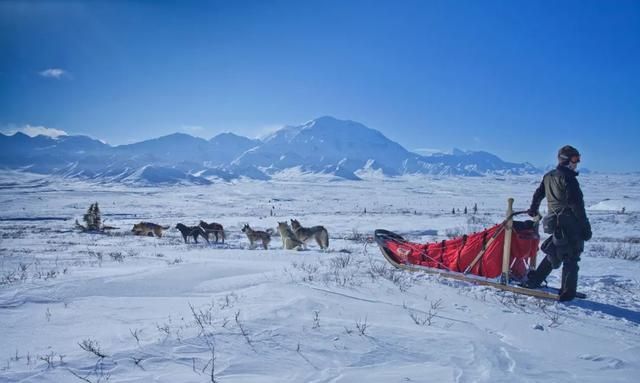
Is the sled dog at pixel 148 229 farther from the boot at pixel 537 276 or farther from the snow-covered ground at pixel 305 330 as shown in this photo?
the boot at pixel 537 276

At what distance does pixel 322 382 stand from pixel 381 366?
1.82 ft

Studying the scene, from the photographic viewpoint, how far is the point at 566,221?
4664mm

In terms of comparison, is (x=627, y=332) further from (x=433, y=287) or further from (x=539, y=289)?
(x=433, y=287)

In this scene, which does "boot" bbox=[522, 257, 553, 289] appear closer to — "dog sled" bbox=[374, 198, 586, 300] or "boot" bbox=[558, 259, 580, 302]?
"dog sled" bbox=[374, 198, 586, 300]

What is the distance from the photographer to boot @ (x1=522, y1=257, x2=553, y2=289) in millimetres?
5031

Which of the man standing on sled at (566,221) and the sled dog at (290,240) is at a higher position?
the man standing on sled at (566,221)

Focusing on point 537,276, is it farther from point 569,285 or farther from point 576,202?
point 576,202

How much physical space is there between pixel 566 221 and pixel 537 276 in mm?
929

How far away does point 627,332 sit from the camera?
152 inches

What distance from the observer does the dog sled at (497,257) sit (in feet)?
17.3

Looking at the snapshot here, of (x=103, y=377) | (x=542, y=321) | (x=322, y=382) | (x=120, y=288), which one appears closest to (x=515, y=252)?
(x=542, y=321)

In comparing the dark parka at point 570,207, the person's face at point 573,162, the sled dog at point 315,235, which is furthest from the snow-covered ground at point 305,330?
the sled dog at point 315,235

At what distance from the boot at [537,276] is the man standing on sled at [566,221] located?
0.30 feet

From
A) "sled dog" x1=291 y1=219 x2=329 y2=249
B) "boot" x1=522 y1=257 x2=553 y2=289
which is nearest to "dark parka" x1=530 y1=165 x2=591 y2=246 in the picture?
"boot" x1=522 y1=257 x2=553 y2=289
